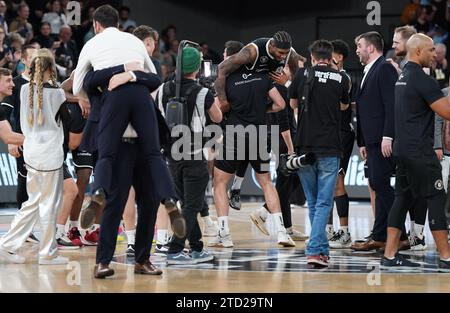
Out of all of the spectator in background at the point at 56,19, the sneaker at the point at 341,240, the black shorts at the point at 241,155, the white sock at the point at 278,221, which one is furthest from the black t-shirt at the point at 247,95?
the spectator in background at the point at 56,19

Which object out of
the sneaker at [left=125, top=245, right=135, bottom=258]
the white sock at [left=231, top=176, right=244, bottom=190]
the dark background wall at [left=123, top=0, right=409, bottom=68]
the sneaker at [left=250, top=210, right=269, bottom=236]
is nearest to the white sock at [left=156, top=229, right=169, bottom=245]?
the sneaker at [left=125, top=245, right=135, bottom=258]

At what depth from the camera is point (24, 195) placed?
421 inches

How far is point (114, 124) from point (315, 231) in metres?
2.30

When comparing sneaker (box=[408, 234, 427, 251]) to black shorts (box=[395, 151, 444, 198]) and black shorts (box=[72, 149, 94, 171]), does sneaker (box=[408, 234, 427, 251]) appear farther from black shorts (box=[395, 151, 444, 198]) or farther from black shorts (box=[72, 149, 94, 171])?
black shorts (box=[72, 149, 94, 171])

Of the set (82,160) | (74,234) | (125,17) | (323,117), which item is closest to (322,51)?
(323,117)

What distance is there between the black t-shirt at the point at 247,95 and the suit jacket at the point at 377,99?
1124 millimetres

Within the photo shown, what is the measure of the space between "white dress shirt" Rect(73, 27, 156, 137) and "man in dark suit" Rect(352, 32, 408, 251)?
108 inches

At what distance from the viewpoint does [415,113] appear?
868 centimetres

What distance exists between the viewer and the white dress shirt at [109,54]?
7.96m

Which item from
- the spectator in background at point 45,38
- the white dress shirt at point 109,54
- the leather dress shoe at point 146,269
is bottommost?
the leather dress shoe at point 146,269

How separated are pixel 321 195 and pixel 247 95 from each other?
1.88 m

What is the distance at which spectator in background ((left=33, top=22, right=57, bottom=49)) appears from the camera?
19.2m

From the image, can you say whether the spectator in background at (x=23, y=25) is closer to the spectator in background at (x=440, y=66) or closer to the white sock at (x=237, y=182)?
the spectator in background at (x=440, y=66)
